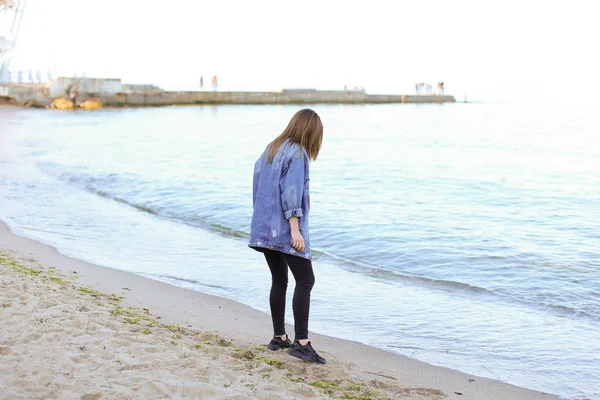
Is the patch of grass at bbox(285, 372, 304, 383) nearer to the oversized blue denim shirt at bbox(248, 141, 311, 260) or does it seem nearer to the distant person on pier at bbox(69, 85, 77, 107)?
the oversized blue denim shirt at bbox(248, 141, 311, 260)

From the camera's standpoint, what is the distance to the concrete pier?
2085 inches

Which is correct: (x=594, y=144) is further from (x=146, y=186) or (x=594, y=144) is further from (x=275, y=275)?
(x=275, y=275)

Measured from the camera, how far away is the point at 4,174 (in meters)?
16.1

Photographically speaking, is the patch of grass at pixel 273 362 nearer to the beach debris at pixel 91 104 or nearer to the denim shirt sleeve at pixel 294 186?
the denim shirt sleeve at pixel 294 186

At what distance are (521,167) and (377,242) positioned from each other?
12359mm

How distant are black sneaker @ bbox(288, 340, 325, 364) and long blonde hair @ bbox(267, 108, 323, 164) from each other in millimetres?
1271

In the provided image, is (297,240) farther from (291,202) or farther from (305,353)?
(305,353)

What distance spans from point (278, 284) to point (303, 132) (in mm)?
1088

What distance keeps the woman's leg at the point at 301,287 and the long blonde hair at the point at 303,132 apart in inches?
26.9

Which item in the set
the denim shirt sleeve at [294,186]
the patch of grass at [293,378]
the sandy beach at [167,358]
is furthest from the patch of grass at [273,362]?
the denim shirt sleeve at [294,186]

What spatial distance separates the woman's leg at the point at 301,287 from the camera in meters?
4.56

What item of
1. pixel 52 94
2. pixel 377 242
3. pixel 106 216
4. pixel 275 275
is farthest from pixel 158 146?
pixel 52 94

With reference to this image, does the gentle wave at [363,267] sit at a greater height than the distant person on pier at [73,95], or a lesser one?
lesser

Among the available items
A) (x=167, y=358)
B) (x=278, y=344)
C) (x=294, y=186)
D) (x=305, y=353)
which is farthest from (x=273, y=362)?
(x=294, y=186)
